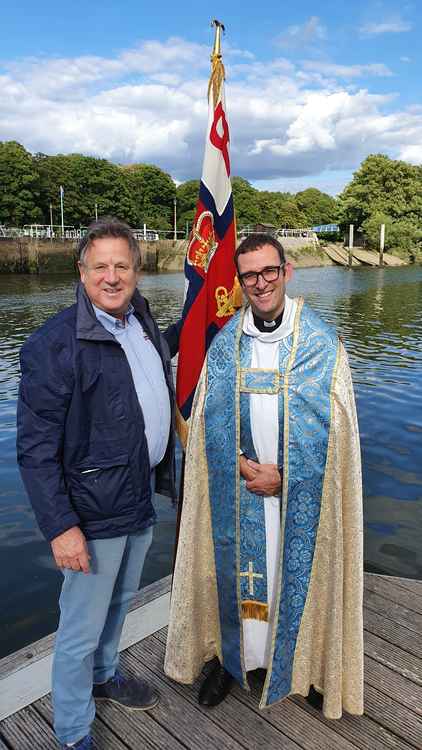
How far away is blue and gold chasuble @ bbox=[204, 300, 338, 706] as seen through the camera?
2.79m

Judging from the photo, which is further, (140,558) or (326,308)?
(326,308)

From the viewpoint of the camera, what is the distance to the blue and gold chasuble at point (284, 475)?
9.15ft

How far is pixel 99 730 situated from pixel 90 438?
151 cm

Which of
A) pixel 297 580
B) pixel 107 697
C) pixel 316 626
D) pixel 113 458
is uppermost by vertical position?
pixel 113 458

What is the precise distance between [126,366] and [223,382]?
531 mm

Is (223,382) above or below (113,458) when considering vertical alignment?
above

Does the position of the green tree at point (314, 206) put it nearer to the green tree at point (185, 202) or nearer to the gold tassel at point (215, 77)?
the green tree at point (185, 202)

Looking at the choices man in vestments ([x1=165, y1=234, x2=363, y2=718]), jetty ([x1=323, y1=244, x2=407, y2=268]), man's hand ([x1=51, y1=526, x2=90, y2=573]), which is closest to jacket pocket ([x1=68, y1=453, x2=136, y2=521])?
man's hand ([x1=51, y1=526, x2=90, y2=573])

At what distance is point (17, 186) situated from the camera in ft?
200

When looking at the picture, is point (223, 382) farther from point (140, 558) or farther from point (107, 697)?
point (107, 697)

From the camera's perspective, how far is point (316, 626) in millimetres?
2965

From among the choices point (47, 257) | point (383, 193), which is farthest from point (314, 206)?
point (47, 257)

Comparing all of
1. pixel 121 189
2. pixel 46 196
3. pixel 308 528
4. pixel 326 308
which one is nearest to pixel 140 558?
pixel 308 528

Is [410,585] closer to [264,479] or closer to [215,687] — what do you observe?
[215,687]
